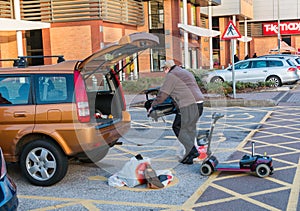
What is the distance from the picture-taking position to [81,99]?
6348 millimetres

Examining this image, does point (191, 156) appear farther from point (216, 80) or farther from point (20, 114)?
point (216, 80)

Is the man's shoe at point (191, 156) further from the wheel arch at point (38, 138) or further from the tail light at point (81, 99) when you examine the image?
the wheel arch at point (38, 138)

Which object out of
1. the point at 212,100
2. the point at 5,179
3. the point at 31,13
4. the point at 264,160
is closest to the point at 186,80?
the point at 264,160

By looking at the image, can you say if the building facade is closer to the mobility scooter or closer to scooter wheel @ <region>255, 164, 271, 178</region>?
the mobility scooter

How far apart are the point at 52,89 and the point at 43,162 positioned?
Answer: 1.01m

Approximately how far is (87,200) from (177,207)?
1183 mm

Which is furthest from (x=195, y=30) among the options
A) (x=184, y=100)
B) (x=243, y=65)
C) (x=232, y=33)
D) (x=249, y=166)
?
(x=249, y=166)

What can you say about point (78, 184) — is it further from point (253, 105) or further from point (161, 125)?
point (253, 105)

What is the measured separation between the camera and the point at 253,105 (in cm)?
1519

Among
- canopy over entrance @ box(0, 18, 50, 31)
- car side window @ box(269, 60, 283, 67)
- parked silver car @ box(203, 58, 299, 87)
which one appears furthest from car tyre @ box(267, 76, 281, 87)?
canopy over entrance @ box(0, 18, 50, 31)

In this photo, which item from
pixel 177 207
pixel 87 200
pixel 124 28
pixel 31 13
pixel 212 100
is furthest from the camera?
Result: pixel 124 28

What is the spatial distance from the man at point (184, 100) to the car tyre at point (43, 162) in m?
1.84

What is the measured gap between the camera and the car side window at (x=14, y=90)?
261 inches

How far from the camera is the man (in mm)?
7465
